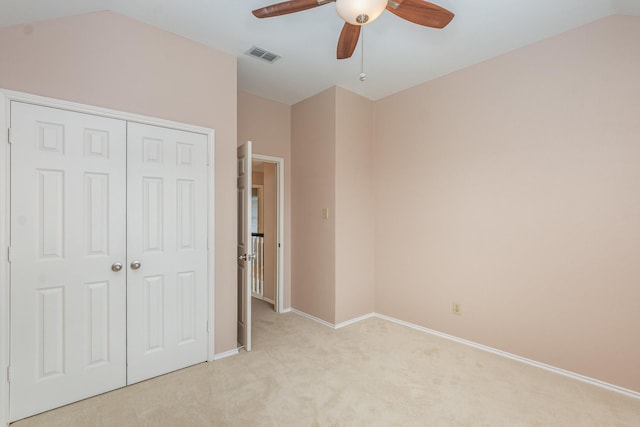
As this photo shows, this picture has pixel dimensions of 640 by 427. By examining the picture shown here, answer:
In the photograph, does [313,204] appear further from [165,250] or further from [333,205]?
[165,250]

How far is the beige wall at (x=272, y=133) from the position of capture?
12.6 feet

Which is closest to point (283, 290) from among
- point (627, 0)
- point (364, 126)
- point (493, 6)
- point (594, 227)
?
point (364, 126)

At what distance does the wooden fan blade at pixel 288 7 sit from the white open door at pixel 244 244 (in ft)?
4.00

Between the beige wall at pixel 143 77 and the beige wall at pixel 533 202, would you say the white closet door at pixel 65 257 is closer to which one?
the beige wall at pixel 143 77

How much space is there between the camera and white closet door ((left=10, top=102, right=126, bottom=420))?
1944 mm

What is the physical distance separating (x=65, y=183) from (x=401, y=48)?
295cm

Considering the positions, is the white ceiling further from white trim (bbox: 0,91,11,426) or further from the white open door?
the white open door

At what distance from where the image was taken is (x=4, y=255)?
1889mm

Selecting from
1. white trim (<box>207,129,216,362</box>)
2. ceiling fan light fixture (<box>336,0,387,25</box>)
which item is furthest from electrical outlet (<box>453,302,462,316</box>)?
ceiling fan light fixture (<box>336,0,387,25</box>)

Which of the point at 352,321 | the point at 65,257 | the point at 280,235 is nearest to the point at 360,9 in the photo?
the point at 65,257

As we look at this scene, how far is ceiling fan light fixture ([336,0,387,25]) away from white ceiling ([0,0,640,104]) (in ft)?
2.76

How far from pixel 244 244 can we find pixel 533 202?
272 centimetres

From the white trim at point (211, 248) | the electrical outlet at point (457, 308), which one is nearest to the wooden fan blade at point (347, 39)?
the white trim at point (211, 248)

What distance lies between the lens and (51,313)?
204 centimetres
